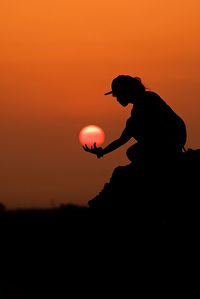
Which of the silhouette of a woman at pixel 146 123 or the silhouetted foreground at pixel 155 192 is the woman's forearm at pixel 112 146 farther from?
the silhouetted foreground at pixel 155 192

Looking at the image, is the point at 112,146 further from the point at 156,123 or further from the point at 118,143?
the point at 156,123

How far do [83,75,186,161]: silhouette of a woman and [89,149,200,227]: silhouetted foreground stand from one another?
195mm

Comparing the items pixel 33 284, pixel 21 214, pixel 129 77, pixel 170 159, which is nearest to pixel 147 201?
pixel 170 159

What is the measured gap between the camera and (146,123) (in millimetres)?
12352

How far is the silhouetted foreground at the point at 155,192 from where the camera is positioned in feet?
39.2

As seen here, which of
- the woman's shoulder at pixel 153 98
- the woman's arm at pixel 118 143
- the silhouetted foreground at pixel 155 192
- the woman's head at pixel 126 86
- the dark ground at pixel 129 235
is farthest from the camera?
the woman's arm at pixel 118 143

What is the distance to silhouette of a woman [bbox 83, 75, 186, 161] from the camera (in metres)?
12.3

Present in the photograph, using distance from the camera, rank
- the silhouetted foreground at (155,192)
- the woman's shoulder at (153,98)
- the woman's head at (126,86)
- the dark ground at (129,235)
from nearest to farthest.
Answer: the dark ground at (129,235) < the silhouetted foreground at (155,192) < the woman's head at (126,86) < the woman's shoulder at (153,98)


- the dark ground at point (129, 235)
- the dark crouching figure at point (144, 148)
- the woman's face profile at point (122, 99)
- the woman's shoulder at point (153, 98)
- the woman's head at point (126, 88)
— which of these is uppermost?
the woman's head at point (126, 88)

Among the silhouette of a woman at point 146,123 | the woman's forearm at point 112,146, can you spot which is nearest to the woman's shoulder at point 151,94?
the silhouette of a woman at point 146,123

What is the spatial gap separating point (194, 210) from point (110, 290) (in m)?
1.82

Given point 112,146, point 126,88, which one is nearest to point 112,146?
point 112,146

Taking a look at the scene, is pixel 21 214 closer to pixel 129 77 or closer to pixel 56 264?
pixel 56 264

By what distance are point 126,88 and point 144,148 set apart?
99 centimetres
